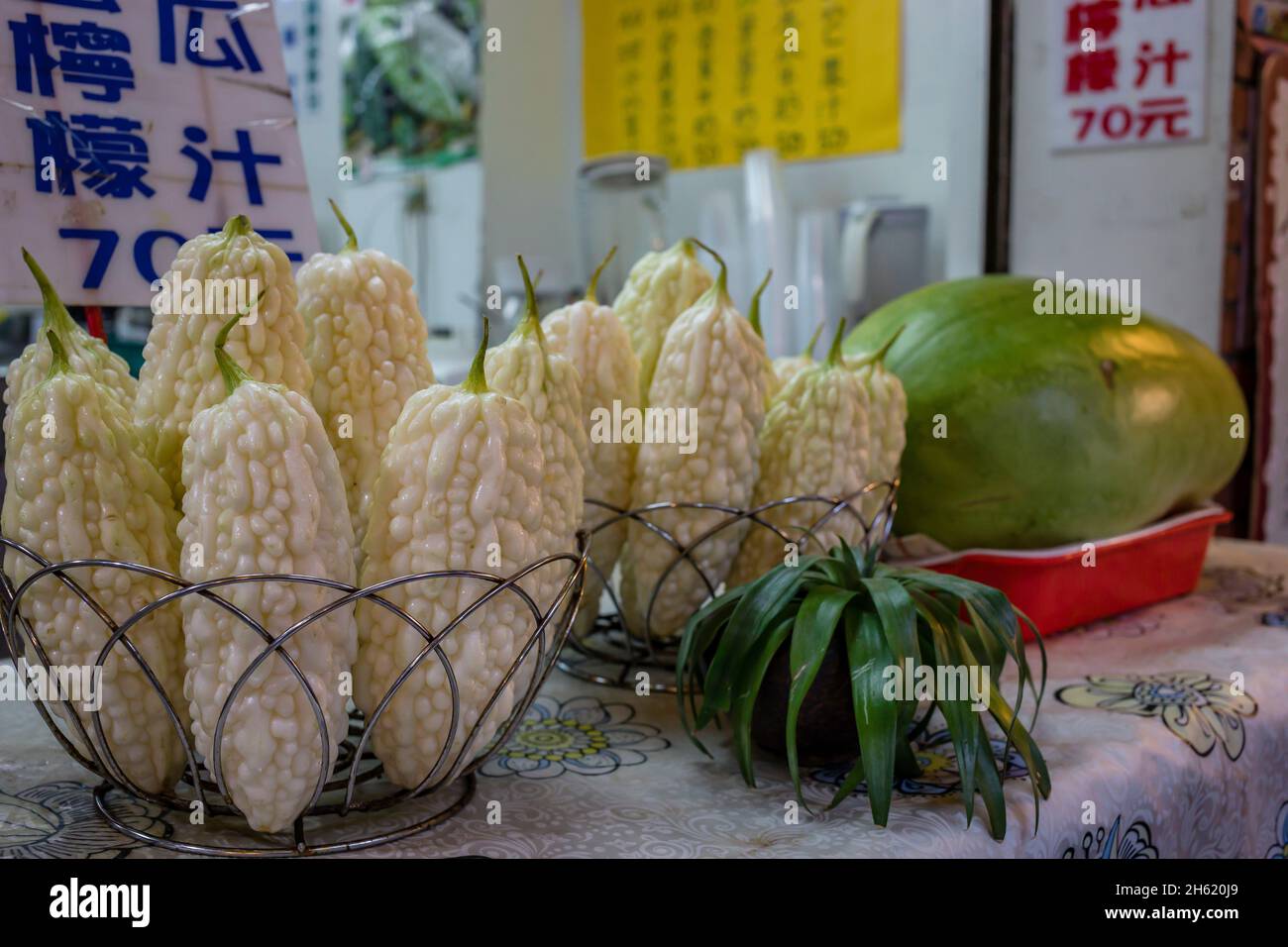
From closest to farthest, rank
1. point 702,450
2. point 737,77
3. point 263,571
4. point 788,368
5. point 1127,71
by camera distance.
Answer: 1. point 263,571
2. point 702,450
3. point 788,368
4. point 1127,71
5. point 737,77

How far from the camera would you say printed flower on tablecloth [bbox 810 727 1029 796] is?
55 centimetres

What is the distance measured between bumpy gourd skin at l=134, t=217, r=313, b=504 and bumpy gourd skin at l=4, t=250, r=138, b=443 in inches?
0.7

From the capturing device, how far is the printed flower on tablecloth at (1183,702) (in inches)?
25.6

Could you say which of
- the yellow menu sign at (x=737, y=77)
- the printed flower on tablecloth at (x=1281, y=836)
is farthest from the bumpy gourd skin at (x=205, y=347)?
the yellow menu sign at (x=737, y=77)

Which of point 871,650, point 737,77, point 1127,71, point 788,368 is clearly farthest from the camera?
point 737,77

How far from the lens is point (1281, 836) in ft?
2.29

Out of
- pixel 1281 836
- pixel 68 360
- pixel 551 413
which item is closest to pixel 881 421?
pixel 551 413

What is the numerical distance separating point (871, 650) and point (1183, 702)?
27 centimetres

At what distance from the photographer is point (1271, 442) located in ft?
5.38

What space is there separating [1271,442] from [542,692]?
4.55ft

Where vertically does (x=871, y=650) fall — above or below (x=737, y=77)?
below

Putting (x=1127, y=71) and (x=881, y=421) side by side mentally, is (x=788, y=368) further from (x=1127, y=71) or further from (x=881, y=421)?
(x=1127, y=71)

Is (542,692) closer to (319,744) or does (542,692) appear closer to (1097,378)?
(319,744)
